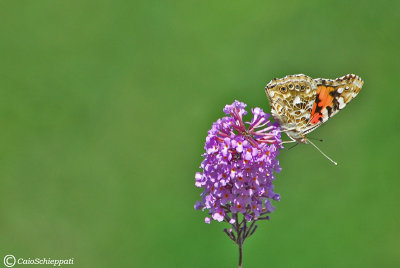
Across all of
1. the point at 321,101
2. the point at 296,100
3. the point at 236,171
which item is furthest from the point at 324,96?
the point at 236,171

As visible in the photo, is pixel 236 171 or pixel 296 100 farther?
pixel 296 100

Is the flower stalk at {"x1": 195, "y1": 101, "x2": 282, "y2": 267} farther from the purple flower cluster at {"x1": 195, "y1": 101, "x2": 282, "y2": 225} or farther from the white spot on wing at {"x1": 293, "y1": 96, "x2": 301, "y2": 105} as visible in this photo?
the white spot on wing at {"x1": 293, "y1": 96, "x2": 301, "y2": 105}

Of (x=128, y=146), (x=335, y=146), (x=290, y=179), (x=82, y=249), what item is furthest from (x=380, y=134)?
(x=82, y=249)

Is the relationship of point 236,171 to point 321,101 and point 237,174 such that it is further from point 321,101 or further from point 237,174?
point 321,101

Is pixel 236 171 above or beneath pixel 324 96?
beneath

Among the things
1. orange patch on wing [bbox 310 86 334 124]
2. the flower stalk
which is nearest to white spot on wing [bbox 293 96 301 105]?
orange patch on wing [bbox 310 86 334 124]

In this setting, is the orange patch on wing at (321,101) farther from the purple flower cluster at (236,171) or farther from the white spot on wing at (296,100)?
the purple flower cluster at (236,171)
